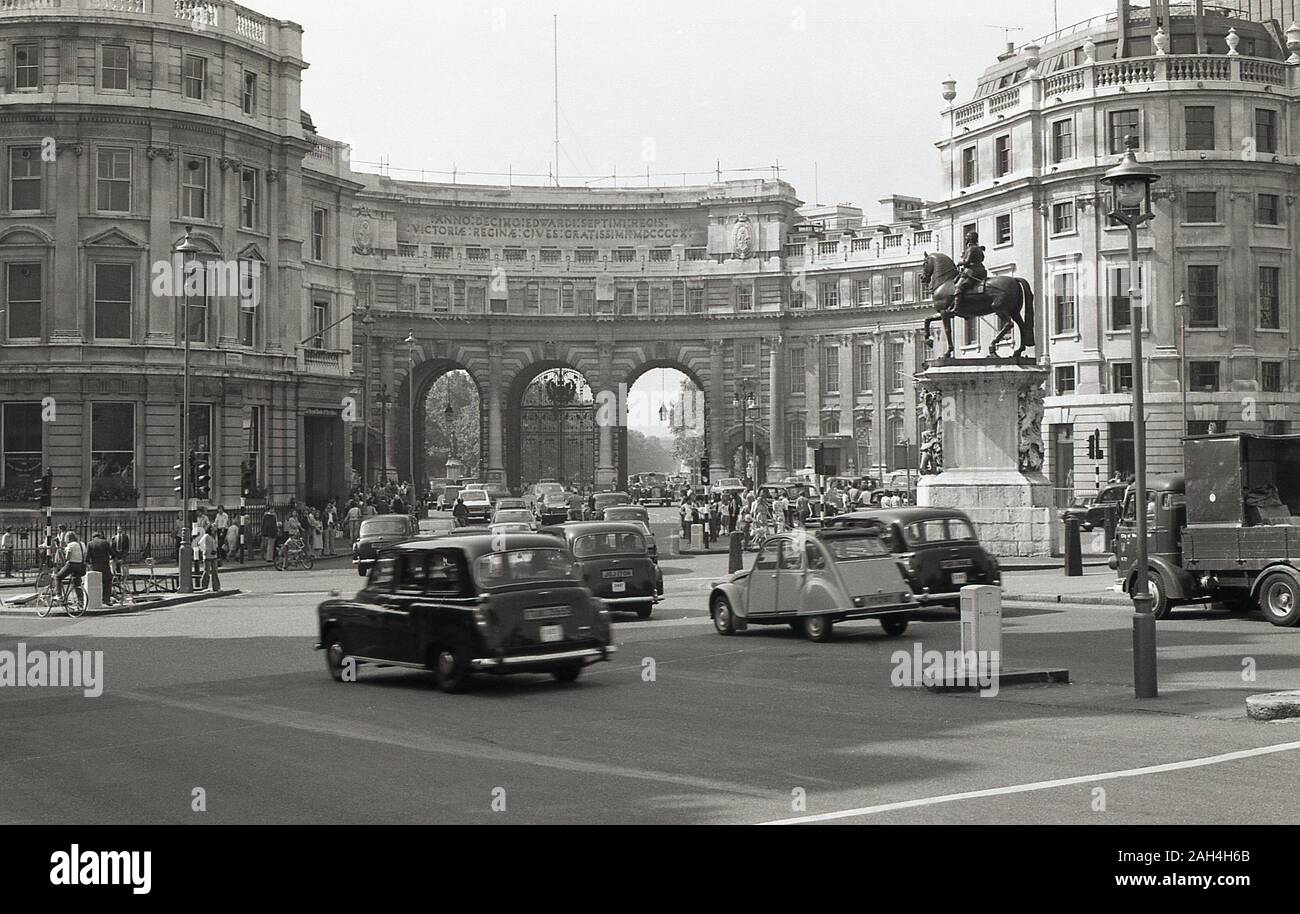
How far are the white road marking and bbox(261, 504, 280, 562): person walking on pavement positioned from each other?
131 feet

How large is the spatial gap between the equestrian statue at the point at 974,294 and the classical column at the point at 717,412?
6214 cm

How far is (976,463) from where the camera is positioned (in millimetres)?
36406

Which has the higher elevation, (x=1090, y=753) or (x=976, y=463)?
(x=976, y=463)

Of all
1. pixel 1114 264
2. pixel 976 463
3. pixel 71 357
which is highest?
pixel 1114 264

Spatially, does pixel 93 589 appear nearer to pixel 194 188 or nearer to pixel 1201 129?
pixel 194 188

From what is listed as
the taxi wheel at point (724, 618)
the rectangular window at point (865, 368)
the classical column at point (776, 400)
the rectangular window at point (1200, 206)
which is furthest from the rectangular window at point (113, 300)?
the rectangular window at point (865, 368)

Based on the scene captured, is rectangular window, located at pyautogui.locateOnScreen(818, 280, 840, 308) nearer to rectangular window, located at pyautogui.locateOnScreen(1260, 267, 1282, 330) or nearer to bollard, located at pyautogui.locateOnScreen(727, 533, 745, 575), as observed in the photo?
rectangular window, located at pyautogui.locateOnScreen(1260, 267, 1282, 330)

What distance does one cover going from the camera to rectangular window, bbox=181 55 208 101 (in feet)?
171

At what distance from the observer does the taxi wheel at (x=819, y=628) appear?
22.3 m

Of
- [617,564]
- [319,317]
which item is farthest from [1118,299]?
[617,564]

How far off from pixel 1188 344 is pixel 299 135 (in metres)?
38.8

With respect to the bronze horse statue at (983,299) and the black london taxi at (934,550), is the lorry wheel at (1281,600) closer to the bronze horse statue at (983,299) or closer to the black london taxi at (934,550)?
the black london taxi at (934,550)

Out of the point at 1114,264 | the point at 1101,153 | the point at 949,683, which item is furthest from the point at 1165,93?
the point at 949,683
